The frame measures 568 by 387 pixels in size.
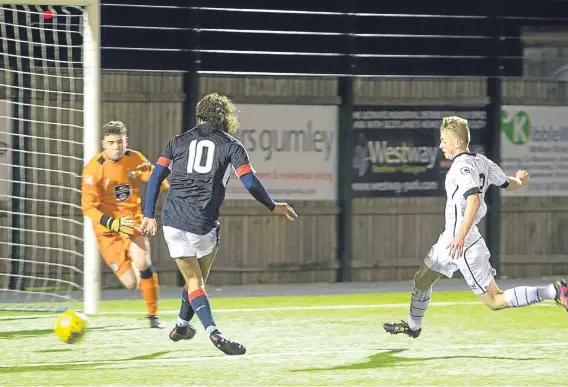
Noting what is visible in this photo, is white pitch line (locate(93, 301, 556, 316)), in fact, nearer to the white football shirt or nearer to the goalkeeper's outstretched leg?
the goalkeeper's outstretched leg

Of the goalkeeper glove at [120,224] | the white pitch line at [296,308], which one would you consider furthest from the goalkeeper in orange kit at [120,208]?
the white pitch line at [296,308]

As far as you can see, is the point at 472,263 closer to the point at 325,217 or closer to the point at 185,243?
the point at 185,243

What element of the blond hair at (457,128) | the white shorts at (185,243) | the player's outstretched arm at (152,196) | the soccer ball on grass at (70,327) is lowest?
the soccer ball on grass at (70,327)

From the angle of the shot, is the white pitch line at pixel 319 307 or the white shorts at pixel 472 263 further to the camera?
the white pitch line at pixel 319 307

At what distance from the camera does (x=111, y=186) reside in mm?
12609

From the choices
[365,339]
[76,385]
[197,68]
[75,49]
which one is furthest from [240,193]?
[76,385]

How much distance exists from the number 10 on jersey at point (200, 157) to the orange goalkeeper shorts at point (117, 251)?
241 centimetres

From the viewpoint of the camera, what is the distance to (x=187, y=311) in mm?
11000

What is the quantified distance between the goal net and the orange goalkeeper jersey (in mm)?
3057

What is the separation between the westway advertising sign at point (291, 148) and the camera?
54.2 feet

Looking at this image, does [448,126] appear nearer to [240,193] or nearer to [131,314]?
[131,314]

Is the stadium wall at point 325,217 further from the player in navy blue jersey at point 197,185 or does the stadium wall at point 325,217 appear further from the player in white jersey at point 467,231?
the player in white jersey at point 467,231

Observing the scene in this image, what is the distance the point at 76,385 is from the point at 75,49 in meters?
7.50

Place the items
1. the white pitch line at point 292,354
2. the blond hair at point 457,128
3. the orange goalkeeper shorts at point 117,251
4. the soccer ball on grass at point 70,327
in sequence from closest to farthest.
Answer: the white pitch line at point 292,354
the blond hair at point 457,128
the soccer ball on grass at point 70,327
the orange goalkeeper shorts at point 117,251
